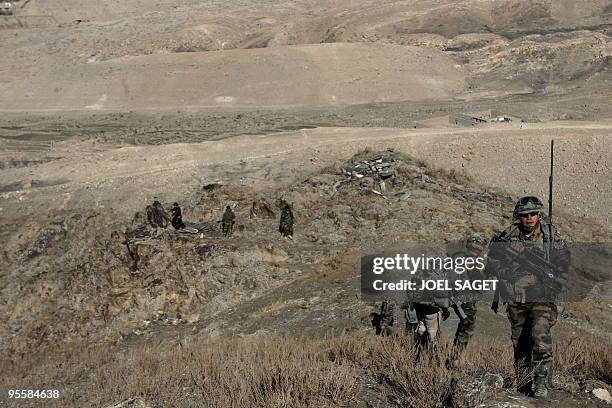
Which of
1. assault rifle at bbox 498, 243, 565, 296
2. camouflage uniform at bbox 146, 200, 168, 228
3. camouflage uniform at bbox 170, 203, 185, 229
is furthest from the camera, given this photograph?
camouflage uniform at bbox 146, 200, 168, 228

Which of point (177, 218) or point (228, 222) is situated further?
point (177, 218)

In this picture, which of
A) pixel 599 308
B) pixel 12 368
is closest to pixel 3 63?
pixel 12 368

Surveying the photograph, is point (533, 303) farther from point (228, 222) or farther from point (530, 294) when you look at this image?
point (228, 222)

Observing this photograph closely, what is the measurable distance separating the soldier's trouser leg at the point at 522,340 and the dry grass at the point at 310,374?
119 millimetres

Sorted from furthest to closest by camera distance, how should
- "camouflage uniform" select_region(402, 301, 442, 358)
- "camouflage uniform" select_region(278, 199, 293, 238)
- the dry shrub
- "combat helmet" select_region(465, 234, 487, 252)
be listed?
"camouflage uniform" select_region(278, 199, 293, 238) → "camouflage uniform" select_region(402, 301, 442, 358) → "combat helmet" select_region(465, 234, 487, 252) → the dry shrub

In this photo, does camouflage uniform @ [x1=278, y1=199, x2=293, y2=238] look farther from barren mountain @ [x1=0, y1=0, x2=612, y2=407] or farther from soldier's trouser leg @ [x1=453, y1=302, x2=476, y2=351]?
soldier's trouser leg @ [x1=453, y1=302, x2=476, y2=351]

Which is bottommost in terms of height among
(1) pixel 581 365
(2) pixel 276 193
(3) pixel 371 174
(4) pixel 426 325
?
(2) pixel 276 193

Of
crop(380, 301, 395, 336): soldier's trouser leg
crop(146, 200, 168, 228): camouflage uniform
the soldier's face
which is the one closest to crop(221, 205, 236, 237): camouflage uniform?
crop(146, 200, 168, 228): camouflage uniform

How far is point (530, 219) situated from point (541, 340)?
967 mm

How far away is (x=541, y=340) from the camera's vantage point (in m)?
4.96

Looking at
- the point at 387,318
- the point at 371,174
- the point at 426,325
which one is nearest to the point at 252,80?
the point at 371,174

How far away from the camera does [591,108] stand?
27125 millimetres

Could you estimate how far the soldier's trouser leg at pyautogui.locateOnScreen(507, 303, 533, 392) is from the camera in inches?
200

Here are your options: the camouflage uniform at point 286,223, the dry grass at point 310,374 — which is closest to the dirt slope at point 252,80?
the camouflage uniform at point 286,223
